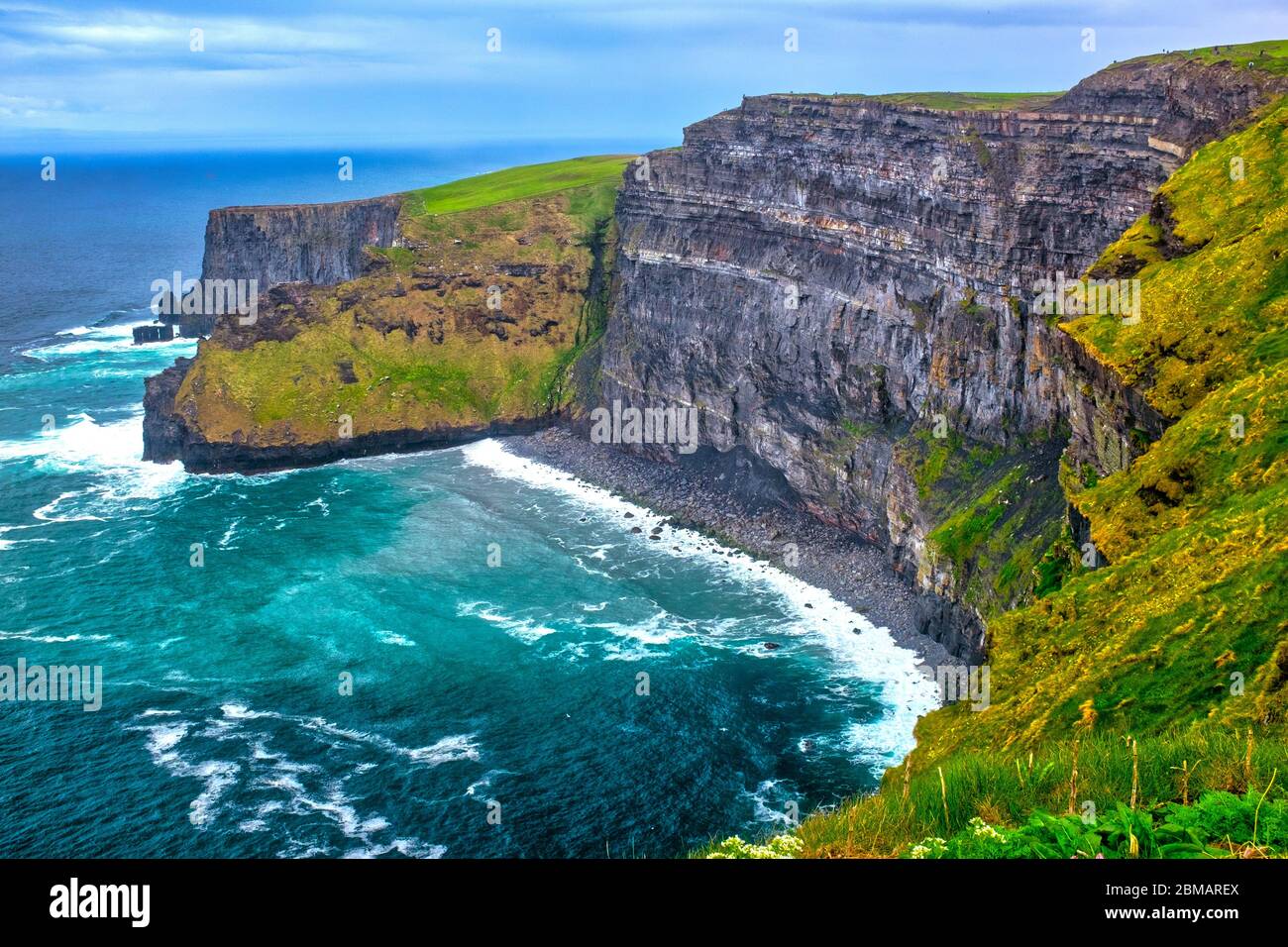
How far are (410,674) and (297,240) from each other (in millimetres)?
104198

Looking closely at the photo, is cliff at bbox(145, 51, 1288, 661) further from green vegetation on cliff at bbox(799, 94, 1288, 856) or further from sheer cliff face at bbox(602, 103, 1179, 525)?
green vegetation on cliff at bbox(799, 94, 1288, 856)

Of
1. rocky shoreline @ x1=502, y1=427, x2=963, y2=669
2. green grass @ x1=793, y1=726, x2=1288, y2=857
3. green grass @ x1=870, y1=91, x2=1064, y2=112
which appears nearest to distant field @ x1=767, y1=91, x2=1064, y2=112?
green grass @ x1=870, y1=91, x2=1064, y2=112

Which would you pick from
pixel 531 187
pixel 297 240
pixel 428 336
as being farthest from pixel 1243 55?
pixel 297 240

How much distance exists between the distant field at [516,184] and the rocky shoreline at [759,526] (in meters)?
41.1

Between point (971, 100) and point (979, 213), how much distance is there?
99.0 feet

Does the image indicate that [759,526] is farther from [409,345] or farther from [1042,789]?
[1042,789]

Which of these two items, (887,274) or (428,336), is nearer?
(887,274)

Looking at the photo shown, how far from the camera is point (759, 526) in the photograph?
9956 cm

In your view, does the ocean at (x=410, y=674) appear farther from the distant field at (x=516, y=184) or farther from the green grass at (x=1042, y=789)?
the distant field at (x=516, y=184)

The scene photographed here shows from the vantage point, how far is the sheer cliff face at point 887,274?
78.9 metres

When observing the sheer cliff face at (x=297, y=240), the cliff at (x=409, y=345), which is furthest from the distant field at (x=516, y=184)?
the sheer cliff face at (x=297, y=240)

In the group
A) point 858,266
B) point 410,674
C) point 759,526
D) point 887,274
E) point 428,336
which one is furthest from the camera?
point 428,336
